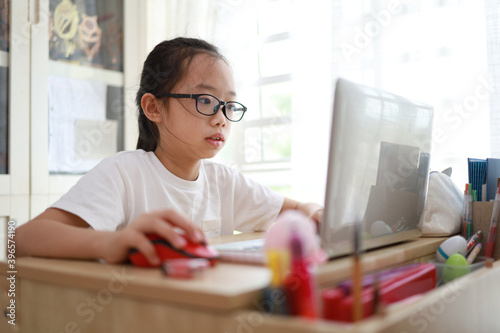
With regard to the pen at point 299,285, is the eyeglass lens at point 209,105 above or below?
above

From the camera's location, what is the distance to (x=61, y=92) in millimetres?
1878

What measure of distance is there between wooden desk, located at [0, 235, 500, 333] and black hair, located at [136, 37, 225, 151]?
0.62 meters

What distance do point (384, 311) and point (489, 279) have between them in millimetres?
340

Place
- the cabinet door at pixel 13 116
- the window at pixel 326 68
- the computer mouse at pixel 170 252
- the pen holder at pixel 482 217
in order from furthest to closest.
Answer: the cabinet door at pixel 13 116, the window at pixel 326 68, the pen holder at pixel 482 217, the computer mouse at pixel 170 252

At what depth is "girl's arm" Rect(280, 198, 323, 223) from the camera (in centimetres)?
101

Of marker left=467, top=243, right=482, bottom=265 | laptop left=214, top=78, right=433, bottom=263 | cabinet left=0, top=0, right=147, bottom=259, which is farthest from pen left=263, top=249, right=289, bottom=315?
cabinet left=0, top=0, right=147, bottom=259

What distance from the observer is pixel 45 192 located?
1.79 m

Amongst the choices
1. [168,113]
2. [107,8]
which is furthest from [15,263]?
[107,8]

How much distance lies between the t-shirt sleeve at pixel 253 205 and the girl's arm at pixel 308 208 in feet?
0.05

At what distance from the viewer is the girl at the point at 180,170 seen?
32.7 inches

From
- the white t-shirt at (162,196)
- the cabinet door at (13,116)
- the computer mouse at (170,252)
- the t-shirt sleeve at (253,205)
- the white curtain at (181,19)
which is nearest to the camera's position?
the computer mouse at (170,252)

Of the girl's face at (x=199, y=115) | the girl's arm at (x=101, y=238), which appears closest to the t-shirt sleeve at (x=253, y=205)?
the girl's face at (x=199, y=115)

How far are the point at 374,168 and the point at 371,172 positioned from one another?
10 mm

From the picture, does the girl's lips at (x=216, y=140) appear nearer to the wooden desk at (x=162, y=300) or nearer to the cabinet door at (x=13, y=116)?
the wooden desk at (x=162, y=300)
